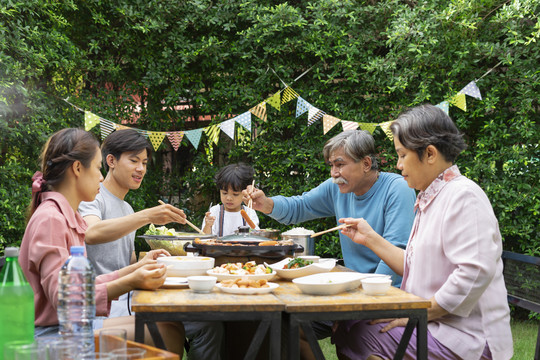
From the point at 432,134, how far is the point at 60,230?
161cm

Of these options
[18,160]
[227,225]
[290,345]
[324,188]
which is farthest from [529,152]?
[18,160]

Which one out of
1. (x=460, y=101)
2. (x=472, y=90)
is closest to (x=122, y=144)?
(x=460, y=101)

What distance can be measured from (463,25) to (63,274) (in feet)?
14.3

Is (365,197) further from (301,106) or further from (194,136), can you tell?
(194,136)

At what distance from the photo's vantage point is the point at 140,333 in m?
1.85

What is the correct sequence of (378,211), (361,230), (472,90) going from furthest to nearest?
(472,90), (378,211), (361,230)

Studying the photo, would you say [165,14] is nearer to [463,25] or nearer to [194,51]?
[194,51]

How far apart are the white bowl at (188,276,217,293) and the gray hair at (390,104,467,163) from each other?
43.0 inches

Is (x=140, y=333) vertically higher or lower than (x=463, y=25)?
lower

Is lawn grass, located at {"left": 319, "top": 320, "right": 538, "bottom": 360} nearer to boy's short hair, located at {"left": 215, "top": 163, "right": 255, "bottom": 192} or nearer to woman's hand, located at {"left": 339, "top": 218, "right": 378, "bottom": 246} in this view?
boy's short hair, located at {"left": 215, "top": 163, "right": 255, "bottom": 192}

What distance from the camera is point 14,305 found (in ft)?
4.91

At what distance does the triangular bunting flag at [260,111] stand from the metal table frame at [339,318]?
3.65 meters

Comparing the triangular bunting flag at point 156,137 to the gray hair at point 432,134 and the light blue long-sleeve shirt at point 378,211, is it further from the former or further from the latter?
the gray hair at point 432,134

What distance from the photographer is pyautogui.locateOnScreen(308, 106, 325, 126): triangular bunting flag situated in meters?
5.31
